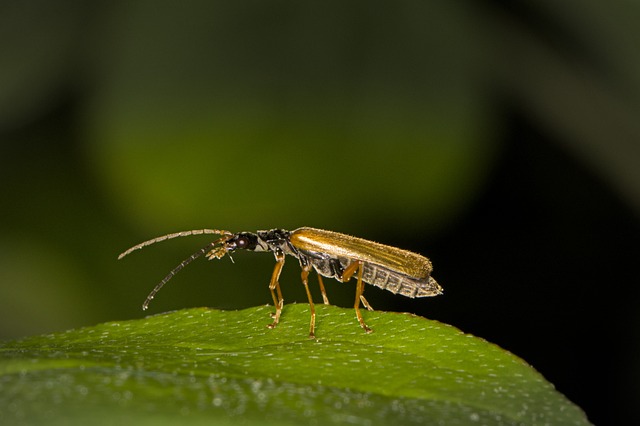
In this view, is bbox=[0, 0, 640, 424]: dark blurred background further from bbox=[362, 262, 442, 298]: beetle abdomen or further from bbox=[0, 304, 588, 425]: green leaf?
bbox=[0, 304, 588, 425]: green leaf

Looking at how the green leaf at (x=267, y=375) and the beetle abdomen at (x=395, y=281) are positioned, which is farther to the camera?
the beetle abdomen at (x=395, y=281)

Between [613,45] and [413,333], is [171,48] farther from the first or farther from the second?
[413,333]

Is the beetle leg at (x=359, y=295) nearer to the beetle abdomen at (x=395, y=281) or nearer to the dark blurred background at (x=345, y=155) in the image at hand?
the beetle abdomen at (x=395, y=281)

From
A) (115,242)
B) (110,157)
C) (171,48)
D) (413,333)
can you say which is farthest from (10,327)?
(413,333)

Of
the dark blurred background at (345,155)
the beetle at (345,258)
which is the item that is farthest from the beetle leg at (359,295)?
the dark blurred background at (345,155)

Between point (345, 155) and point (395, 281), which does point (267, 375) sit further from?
point (345, 155)

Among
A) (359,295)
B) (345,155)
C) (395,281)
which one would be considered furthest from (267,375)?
(345,155)

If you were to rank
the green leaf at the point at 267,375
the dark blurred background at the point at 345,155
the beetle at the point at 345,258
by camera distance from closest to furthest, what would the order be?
the green leaf at the point at 267,375 → the beetle at the point at 345,258 → the dark blurred background at the point at 345,155

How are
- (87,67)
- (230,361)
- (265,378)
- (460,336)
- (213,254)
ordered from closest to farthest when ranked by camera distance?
(265,378)
(230,361)
(460,336)
(213,254)
(87,67)
